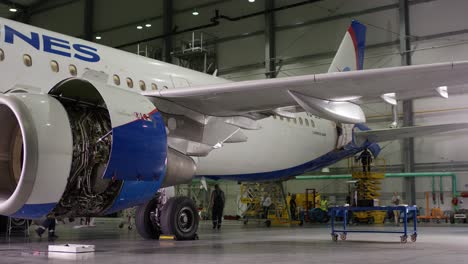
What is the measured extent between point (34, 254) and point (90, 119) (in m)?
1.91

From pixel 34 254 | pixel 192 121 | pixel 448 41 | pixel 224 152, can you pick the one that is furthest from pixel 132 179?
pixel 448 41

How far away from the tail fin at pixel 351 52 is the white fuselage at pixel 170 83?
175 cm

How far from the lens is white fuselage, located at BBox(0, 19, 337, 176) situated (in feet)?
26.9

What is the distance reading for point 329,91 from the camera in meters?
7.62

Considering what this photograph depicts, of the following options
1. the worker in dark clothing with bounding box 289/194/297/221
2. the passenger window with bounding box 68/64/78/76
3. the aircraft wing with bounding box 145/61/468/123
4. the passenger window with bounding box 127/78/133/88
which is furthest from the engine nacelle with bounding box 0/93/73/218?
the worker in dark clothing with bounding box 289/194/297/221

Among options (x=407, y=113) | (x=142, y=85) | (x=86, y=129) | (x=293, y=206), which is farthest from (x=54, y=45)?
(x=407, y=113)

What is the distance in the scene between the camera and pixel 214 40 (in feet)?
88.1

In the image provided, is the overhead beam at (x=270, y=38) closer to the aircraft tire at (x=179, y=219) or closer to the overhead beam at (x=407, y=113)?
the overhead beam at (x=407, y=113)

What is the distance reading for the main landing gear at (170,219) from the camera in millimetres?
9922

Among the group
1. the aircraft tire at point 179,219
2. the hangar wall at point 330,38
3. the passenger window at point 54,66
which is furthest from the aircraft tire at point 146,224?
the hangar wall at point 330,38

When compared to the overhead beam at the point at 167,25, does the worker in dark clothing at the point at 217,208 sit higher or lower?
lower

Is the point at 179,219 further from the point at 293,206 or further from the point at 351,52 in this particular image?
the point at 293,206

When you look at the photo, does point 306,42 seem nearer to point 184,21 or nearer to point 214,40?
point 214,40

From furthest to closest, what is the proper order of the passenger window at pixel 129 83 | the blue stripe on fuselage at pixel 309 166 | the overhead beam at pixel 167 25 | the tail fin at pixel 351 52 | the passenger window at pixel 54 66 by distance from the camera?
the overhead beam at pixel 167 25 < the tail fin at pixel 351 52 < the blue stripe on fuselage at pixel 309 166 < the passenger window at pixel 129 83 < the passenger window at pixel 54 66
